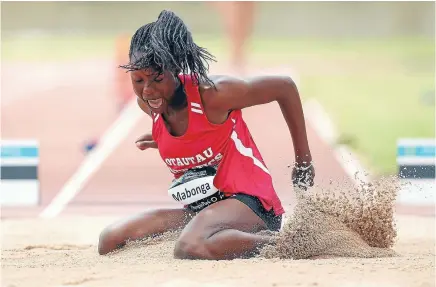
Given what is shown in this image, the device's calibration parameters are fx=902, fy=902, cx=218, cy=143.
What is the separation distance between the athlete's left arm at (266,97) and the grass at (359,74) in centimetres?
678

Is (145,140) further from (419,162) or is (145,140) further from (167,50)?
(419,162)

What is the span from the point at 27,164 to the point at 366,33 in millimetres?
23251

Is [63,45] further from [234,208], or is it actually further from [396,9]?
[234,208]

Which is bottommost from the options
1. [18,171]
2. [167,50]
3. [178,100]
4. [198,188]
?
[18,171]

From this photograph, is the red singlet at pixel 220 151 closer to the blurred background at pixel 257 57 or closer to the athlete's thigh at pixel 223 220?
the athlete's thigh at pixel 223 220

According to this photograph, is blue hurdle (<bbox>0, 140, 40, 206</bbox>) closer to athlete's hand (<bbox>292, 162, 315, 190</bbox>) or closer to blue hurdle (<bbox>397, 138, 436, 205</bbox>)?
blue hurdle (<bbox>397, 138, 436, 205</bbox>)

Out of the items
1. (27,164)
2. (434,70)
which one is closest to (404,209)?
(27,164)

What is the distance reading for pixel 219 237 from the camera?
498cm

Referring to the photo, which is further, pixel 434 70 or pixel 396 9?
pixel 396 9

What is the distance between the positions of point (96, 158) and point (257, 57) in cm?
1451

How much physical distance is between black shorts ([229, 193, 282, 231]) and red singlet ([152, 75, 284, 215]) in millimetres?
24

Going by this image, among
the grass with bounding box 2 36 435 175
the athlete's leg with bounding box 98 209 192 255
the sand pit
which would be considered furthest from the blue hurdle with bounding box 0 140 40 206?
the grass with bounding box 2 36 435 175

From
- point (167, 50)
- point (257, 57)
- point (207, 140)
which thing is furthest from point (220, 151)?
point (257, 57)

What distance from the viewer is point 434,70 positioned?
80.7 feet
